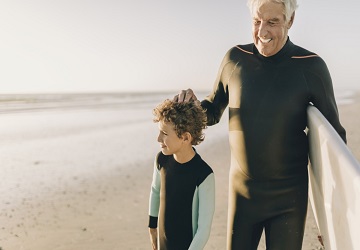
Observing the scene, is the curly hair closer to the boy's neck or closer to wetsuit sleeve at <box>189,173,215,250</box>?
the boy's neck

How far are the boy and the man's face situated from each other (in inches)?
20.2

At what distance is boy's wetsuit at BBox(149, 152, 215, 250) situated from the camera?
7.02 feet

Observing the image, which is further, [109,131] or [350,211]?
[109,131]

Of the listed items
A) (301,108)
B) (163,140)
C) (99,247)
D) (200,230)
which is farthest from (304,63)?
(99,247)

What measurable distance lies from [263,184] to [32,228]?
3.31 metres

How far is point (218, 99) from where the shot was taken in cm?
261

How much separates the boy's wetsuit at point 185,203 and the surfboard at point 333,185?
0.59 m

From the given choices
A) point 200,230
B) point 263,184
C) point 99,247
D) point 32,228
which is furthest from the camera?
point 32,228

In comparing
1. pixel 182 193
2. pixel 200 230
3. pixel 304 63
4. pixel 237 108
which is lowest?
pixel 200 230

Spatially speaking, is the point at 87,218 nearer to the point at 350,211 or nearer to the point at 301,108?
the point at 301,108

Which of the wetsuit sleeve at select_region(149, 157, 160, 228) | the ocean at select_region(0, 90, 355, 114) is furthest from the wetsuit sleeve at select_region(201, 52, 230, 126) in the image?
the ocean at select_region(0, 90, 355, 114)

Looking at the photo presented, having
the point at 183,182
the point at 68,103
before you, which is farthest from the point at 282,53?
the point at 68,103

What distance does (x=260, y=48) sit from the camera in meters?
2.25

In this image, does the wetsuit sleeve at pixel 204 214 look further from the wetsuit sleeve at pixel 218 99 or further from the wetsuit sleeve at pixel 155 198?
the wetsuit sleeve at pixel 218 99
